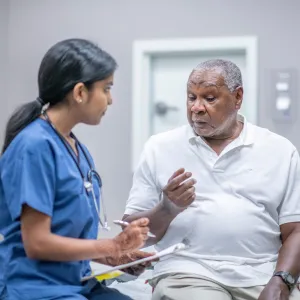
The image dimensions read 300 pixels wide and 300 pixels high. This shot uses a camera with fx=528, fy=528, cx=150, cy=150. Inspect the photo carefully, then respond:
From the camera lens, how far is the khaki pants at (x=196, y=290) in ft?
5.11

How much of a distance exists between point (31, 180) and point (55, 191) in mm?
71

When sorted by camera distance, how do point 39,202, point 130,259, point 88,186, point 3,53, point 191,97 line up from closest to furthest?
point 39,202
point 88,186
point 130,259
point 191,97
point 3,53

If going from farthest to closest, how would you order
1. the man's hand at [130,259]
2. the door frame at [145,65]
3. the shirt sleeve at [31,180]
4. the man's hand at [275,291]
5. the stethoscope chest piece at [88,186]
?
the door frame at [145,65] < the man's hand at [275,291] < the man's hand at [130,259] < the stethoscope chest piece at [88,186] < the shirt sleeve at [31,180]

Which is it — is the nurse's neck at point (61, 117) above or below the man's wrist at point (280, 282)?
above

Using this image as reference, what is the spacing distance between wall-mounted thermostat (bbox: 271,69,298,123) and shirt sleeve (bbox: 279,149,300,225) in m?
1.34

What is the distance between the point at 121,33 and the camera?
3311 mm

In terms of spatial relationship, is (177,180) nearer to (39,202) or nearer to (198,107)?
(198,107)

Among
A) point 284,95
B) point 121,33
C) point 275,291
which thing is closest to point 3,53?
point 121,33

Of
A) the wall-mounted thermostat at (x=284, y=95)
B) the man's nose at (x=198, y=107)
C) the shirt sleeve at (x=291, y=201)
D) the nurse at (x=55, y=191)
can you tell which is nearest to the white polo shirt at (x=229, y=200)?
the shirt sleeve at (x=291, y=201)

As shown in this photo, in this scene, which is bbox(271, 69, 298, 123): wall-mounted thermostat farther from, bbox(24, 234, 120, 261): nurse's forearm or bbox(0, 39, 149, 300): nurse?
bbox(24, 234, 120, 261): nurse's forearm

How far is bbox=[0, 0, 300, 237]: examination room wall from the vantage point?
3100 millimetres

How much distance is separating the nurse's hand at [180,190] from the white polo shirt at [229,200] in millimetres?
128

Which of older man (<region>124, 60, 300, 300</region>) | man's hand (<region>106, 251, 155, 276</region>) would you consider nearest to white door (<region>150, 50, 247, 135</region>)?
older man (<region>124, 60, 300, 300</region>)

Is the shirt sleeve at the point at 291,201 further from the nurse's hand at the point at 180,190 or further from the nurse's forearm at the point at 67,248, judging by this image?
the nurse's forearm at the point at 67,248
